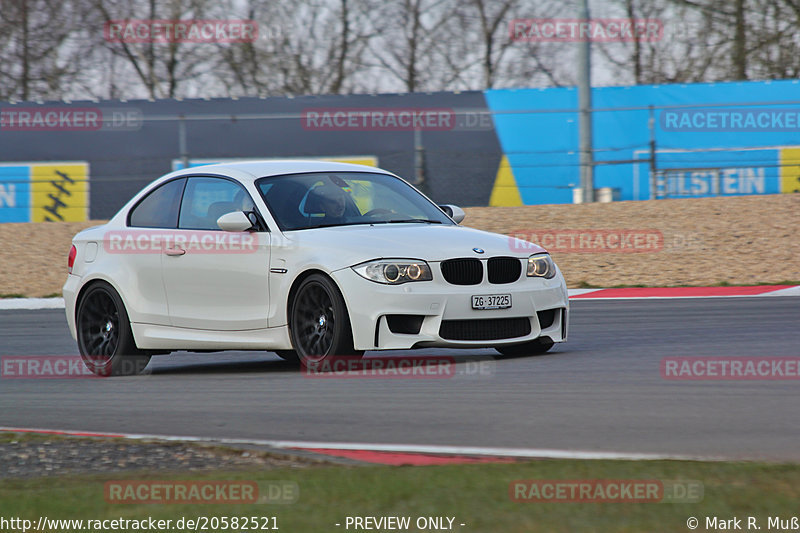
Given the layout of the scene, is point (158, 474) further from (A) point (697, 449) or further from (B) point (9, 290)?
(B) point (9, 290)

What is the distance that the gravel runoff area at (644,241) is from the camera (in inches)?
680

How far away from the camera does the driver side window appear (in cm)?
958

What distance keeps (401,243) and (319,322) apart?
764 mm

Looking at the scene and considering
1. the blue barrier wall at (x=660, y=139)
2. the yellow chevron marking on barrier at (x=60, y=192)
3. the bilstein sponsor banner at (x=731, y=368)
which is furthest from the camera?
the yellow chevron marking on barrier at (x=60, y=192)

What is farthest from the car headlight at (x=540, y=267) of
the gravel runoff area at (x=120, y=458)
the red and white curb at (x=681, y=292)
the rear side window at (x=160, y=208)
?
the red and white curb at (x=681, y=292)

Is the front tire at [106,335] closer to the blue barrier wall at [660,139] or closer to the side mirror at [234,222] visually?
the side mirror at [234,222]

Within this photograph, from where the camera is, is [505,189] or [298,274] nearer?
[298,274]

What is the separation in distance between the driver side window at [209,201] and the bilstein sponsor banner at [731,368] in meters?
3.24

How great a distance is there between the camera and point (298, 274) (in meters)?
8.81

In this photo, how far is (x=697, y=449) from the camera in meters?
5.68

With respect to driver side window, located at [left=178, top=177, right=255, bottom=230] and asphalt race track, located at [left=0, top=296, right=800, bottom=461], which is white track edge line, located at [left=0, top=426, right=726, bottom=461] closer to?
asphalt race track, located at [left=0, top=296, right=800, bottom=461]

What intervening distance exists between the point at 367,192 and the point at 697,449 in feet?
14.9

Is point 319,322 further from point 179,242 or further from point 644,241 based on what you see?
point 644,241

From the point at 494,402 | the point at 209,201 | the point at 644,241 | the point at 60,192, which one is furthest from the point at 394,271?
the point at 60,192
